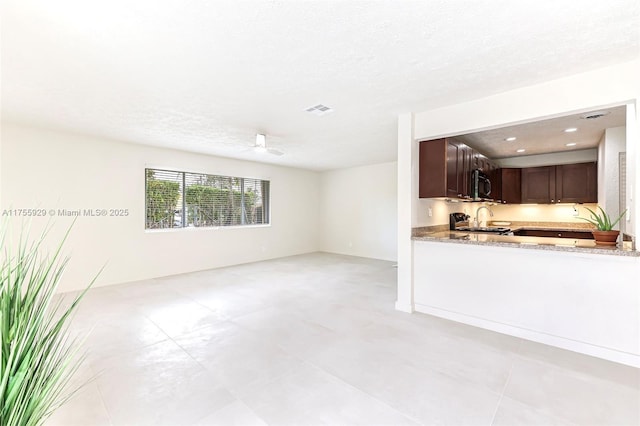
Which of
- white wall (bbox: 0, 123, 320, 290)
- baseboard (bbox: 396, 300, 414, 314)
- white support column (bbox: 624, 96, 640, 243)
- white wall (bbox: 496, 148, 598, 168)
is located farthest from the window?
white support column (bbox: 624, 96, 640, 243)

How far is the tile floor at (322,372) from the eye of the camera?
6.10ft

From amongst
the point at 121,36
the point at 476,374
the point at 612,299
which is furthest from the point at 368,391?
the point at 121,36

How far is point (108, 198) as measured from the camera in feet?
16.2

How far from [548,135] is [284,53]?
14.3 ft

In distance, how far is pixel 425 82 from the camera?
2.77m

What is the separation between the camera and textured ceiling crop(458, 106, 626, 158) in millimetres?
3732

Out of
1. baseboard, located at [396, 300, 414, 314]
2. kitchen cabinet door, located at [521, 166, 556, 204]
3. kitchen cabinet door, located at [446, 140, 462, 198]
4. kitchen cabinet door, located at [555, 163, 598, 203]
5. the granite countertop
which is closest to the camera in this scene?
the granite countertop

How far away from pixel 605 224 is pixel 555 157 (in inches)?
153

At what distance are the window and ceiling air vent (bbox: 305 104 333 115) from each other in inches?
139

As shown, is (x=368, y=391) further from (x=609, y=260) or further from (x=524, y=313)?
(x=609, y=260)

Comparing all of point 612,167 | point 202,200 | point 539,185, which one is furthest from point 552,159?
point 202,200

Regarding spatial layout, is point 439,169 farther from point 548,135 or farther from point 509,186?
point 509,186

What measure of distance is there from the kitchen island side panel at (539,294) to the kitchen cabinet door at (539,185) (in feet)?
12.7

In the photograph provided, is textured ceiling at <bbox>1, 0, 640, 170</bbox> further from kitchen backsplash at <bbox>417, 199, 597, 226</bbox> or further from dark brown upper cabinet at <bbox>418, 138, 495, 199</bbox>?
kitchen backsplash at <bbox>417, 199, 597, 226</bbox>
